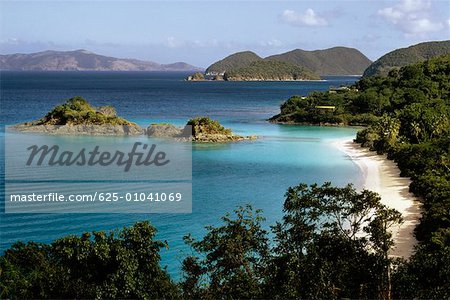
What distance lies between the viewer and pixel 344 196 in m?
12.3

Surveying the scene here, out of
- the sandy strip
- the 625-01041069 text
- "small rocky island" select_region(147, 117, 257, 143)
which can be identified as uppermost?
"small rocky island" select_region(147, 117, 257, 143)

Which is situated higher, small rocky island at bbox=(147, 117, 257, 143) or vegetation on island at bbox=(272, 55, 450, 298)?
vegetation on island at bbox=(272, 55, 450, 298)

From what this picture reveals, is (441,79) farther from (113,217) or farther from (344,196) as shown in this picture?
(344,196)

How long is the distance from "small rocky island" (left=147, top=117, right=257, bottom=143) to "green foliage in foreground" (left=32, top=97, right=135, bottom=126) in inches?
231

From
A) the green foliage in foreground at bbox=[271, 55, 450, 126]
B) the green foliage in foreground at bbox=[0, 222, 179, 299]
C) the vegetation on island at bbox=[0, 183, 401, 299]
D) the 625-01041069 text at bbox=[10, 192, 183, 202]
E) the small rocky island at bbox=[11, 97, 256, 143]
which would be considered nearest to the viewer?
the green foliage in foreground at bbox=[0, 222, 179, 299]

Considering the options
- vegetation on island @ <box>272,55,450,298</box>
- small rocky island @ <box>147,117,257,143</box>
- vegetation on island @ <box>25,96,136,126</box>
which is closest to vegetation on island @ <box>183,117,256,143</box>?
small rocky island @ <box>147,117,257,143</box>

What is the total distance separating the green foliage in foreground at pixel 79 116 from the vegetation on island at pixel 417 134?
76.6ft

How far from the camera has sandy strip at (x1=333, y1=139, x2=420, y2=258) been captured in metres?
19.8

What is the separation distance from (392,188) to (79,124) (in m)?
36.2

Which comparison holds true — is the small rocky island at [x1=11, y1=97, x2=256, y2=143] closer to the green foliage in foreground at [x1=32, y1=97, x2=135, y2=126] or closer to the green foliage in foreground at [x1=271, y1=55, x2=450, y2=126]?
the green foliage in foreground at [x1=32, y1=97, x2=135, y2=126]

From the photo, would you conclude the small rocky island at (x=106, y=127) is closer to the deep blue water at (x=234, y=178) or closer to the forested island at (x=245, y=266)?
the deep blue water at (x=234, y=178)

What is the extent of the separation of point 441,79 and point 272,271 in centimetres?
6817

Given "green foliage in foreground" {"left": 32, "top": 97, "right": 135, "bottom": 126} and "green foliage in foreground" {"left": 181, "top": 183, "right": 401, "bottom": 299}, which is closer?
"green foliage in foreground" {"left": 181, "top": 183, "right": 401, "bottom": 299}

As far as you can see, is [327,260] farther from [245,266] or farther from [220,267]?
[220,267]
